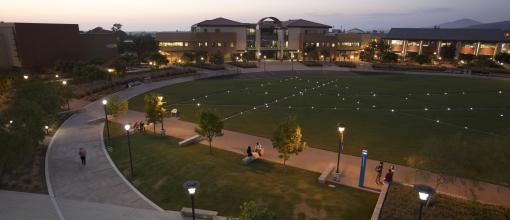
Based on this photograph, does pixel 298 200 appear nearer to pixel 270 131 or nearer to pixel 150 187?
pixel 150 187

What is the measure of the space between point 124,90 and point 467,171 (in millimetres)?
46672

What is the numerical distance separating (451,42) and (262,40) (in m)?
57.7

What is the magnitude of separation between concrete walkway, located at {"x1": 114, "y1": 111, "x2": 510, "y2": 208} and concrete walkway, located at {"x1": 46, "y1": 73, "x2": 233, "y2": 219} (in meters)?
6.49

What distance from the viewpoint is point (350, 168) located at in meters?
21.1

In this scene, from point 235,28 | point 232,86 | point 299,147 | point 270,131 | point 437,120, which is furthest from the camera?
point 235,28

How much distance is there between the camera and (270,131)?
97.6 ft

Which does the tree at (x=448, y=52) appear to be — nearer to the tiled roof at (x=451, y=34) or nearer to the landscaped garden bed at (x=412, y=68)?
the tiled roof at (x=451, y=34)

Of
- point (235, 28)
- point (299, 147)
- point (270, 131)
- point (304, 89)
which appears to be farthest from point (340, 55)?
point (299, 147)

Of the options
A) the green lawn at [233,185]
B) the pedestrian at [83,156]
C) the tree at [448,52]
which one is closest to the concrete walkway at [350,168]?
the green lawn at [233,185]

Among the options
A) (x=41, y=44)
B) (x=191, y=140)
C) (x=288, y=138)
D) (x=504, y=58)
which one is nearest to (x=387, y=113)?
(x=288, y=138)

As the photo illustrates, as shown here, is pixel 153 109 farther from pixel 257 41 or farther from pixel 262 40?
pixel 262 40

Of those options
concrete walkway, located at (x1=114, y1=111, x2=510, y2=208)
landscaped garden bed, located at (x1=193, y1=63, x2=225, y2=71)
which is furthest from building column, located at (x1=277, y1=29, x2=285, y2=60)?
concrete walkway, located at (x1=114, y1=111, x2=510, y2=208)

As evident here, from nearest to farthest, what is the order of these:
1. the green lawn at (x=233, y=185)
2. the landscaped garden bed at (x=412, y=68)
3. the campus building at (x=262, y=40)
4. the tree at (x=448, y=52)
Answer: the green lawn at (x=233, y=185), the landscaped garden bed at (x=412, y=68), the campus building at (x=262, y=40), the tree at (x=448, y=52)

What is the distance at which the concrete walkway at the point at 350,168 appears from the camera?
1731 cm
